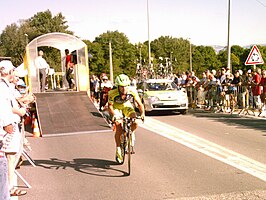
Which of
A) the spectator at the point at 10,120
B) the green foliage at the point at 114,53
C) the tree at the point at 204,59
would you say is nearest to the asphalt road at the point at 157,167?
the spectator at the point at 10,120

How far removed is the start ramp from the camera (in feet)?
41.0

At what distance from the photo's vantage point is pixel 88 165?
7953mm

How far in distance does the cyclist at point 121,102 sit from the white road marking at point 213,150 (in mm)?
1982

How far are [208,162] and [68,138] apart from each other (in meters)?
5.34

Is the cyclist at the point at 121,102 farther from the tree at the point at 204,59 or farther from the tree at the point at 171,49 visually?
the tree at the point at 204,59

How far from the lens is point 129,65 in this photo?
9688cm

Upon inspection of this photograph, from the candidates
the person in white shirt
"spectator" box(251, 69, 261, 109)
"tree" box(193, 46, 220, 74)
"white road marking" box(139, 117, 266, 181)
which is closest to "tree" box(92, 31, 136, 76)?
"tree" box(193, 46, 220, 74)

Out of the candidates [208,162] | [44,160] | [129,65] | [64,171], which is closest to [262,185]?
[208,162]

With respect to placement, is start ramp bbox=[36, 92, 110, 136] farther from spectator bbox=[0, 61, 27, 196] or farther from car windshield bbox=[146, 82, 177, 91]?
spectator bbox=[0, 61, 27, 196]

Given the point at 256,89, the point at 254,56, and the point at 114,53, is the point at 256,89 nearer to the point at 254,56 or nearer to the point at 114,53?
the point at 254,56

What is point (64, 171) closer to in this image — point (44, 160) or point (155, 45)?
point (44, 160)

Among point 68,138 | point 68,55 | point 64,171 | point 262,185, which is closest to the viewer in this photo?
point 262,185

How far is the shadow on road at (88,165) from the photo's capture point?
7266 millimetres

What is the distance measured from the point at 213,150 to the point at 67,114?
6501 mm
